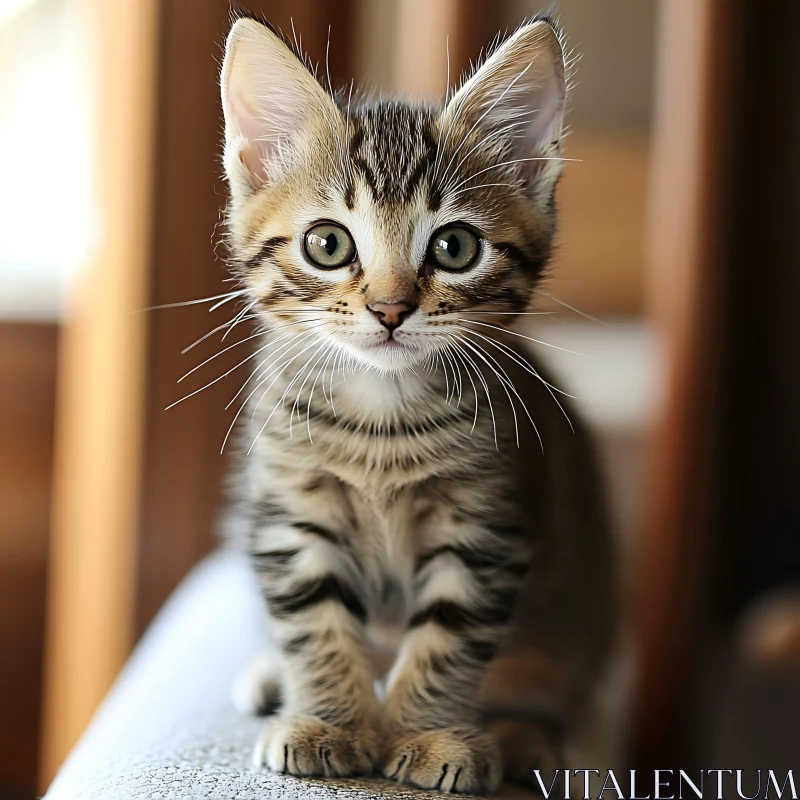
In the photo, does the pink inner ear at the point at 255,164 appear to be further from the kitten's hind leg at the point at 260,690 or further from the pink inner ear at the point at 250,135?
the kitten's hind leg at the point at 260,690

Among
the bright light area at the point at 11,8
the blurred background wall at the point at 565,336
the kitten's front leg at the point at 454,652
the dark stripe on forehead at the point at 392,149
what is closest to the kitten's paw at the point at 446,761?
the kitten's front leg at the point at 454,652

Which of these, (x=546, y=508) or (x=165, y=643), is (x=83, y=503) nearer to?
(x=165, y=643)

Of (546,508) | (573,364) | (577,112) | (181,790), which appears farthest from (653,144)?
(181,790)

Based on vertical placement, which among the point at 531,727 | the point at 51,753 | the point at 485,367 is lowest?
the point at 51,753

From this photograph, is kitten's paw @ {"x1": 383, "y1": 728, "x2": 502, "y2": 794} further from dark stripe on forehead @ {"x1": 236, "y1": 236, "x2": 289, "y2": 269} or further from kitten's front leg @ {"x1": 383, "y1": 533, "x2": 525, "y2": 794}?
dark stripe on forehead @ {"x1": 236, "y1": 236, "x2": 289, "y2": 269}

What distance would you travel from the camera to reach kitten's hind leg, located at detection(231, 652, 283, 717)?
734 mm

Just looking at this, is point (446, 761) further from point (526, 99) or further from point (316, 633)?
point (526, 99)

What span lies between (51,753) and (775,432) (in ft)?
4.23

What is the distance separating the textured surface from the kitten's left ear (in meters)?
0.41

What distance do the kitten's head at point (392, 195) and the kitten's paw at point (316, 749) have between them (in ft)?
0.83

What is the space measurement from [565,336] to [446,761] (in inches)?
32.2

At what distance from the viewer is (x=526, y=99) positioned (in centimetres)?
57

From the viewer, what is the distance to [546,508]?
2.25 ft

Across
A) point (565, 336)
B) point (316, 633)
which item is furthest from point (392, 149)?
point (565, 336)
